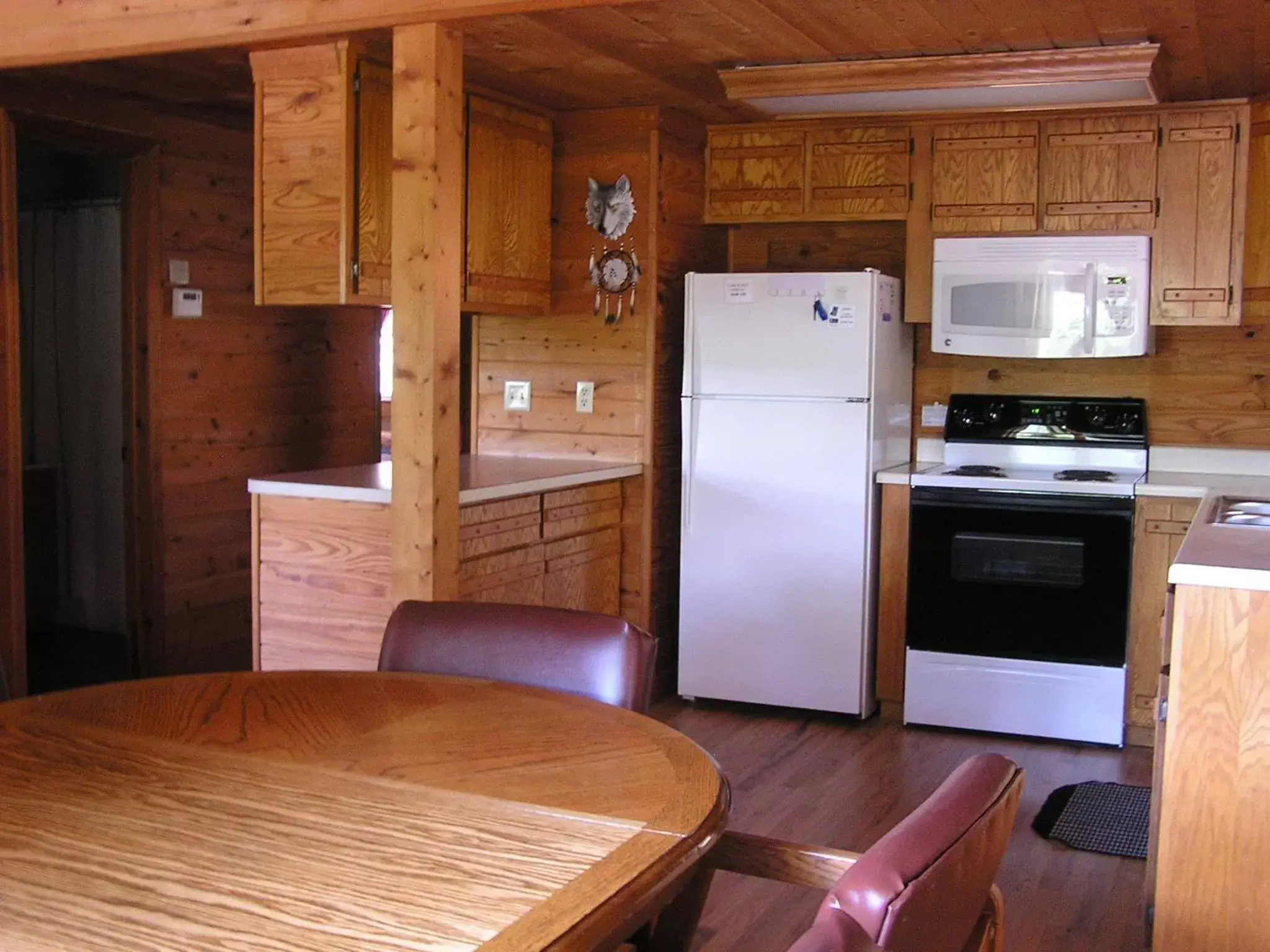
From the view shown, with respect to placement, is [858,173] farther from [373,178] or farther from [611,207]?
[373,178]

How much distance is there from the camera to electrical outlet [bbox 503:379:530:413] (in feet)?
16.2

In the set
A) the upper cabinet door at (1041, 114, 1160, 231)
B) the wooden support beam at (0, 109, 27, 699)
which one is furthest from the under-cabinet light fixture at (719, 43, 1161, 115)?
the wooden support beam at (0, 109, 27, 699)

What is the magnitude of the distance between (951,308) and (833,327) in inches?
17.3

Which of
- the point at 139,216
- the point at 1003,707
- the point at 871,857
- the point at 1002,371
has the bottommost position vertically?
the point at 1003,707

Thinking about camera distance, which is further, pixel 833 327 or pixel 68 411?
pixel 68 411

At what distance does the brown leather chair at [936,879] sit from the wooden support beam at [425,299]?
209 centimetres

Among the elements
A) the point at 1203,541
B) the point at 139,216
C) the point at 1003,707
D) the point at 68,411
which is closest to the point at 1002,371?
the point at 1003,707

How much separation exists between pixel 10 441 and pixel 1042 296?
3.43m

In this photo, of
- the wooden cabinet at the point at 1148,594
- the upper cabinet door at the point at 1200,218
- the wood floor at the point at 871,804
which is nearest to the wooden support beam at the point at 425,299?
the wood floor at the point at 871,804

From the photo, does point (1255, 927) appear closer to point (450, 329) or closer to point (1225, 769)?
point (1225, 769)

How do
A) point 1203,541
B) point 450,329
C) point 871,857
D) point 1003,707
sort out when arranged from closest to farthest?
1. point 871,857
2. point 1203,541
3. point 450,329
4. point 1003,707

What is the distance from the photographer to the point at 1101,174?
444 centimetres

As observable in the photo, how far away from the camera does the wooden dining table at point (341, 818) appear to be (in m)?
1.18

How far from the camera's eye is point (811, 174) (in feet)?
15.7
